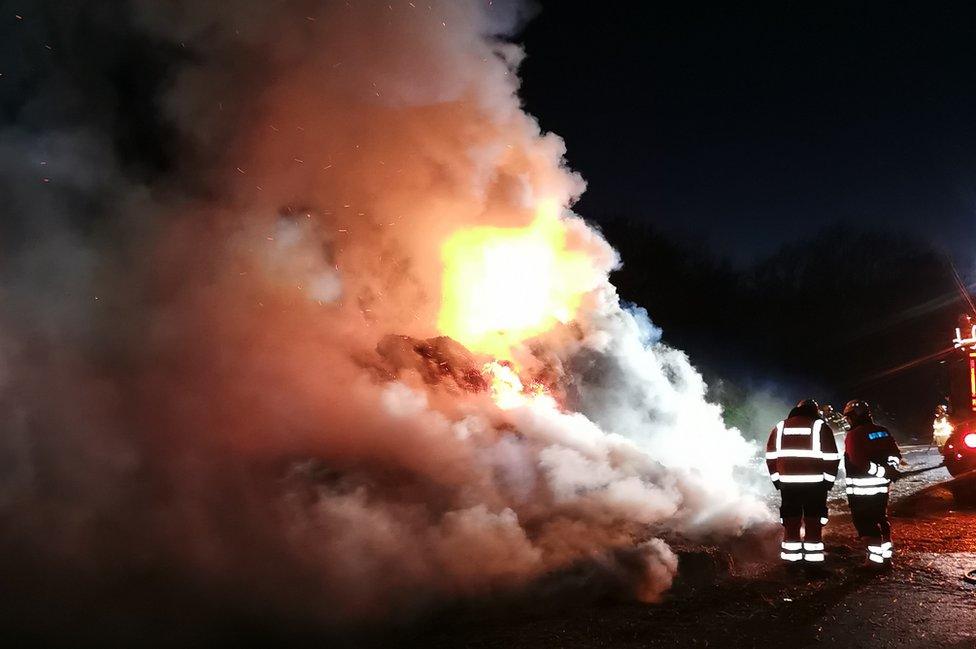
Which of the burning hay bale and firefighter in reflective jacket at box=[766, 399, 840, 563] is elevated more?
the burning hay bale

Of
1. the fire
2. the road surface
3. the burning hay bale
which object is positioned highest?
the fire

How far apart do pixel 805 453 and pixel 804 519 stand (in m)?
0.59

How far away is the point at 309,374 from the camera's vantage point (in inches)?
263

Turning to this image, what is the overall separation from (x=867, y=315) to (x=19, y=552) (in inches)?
1404

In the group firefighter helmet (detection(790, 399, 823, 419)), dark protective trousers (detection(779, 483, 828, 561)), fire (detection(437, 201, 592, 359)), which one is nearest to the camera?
dark protective trousers (detection(779, 483, 828, 561))

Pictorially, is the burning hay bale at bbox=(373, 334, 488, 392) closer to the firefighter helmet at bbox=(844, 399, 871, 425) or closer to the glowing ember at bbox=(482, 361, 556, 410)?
the glowing ember at bbox=(482, 361, 556, 410)

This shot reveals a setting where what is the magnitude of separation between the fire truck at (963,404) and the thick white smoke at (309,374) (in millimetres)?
4189

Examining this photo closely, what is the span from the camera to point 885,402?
27828 millimetres

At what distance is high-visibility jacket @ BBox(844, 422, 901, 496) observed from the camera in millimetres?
6281

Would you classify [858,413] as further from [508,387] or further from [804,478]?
[508,387]

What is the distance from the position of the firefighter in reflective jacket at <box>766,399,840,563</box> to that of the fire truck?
4.40 m

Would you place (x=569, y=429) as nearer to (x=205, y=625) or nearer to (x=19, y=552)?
(x=205, y=625)

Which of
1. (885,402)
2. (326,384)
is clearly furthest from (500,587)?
(885,402)

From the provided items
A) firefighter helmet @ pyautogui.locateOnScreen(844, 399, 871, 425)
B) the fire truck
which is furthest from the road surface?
the fire truck
